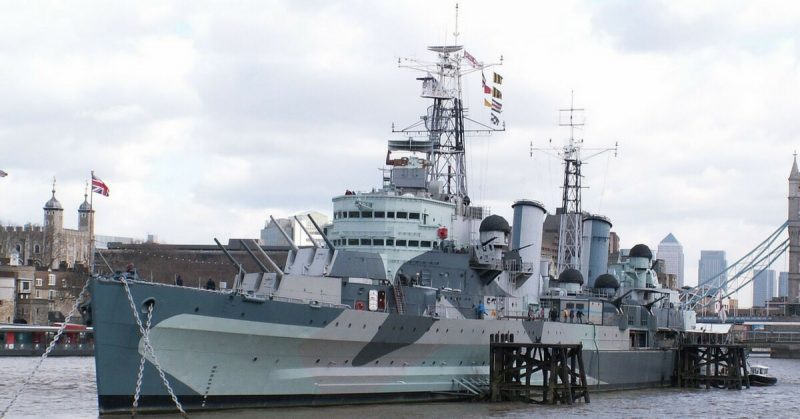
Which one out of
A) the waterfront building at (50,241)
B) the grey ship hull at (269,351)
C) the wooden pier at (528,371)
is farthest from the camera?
the waterfront building at (50,241)

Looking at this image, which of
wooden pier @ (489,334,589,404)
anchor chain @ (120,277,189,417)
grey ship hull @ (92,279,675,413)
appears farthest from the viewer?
wooden pier @ (489,334,589,404)

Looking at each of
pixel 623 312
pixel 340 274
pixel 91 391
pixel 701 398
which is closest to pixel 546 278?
pixel 623 312

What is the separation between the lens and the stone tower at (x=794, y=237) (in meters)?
139

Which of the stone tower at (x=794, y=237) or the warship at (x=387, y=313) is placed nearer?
the warship at (x=387, y=313)

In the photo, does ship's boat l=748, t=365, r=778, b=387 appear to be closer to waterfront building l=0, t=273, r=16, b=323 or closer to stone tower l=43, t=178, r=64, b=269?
waterfront building l=0, t=273, r=16, b=323

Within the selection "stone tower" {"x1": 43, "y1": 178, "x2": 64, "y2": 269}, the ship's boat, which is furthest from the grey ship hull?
"stone tower" {"x1": 43, "y1": 178, "x2": 64, "y2": 269}

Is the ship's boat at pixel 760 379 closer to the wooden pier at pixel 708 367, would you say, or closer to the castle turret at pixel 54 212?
the wooden pier at pixel 708 367

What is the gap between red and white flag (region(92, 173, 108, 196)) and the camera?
37606 millimetres

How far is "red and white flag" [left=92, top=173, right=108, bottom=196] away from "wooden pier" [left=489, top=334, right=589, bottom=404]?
551 inches

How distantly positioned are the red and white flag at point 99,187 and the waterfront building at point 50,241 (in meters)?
55.6

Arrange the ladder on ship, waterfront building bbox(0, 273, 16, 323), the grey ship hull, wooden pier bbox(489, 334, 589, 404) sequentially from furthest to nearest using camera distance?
waterfront building bbox(0, 273, 16, 323), wooden pier bbox(489, 334, 589, 404), the ladder on ship, the grey ship hull

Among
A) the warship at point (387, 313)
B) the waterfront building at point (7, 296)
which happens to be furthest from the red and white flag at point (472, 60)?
the waterfront building at point (7, 296)

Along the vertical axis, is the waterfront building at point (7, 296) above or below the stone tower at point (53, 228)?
below

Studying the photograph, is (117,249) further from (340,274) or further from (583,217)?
(340,274)
